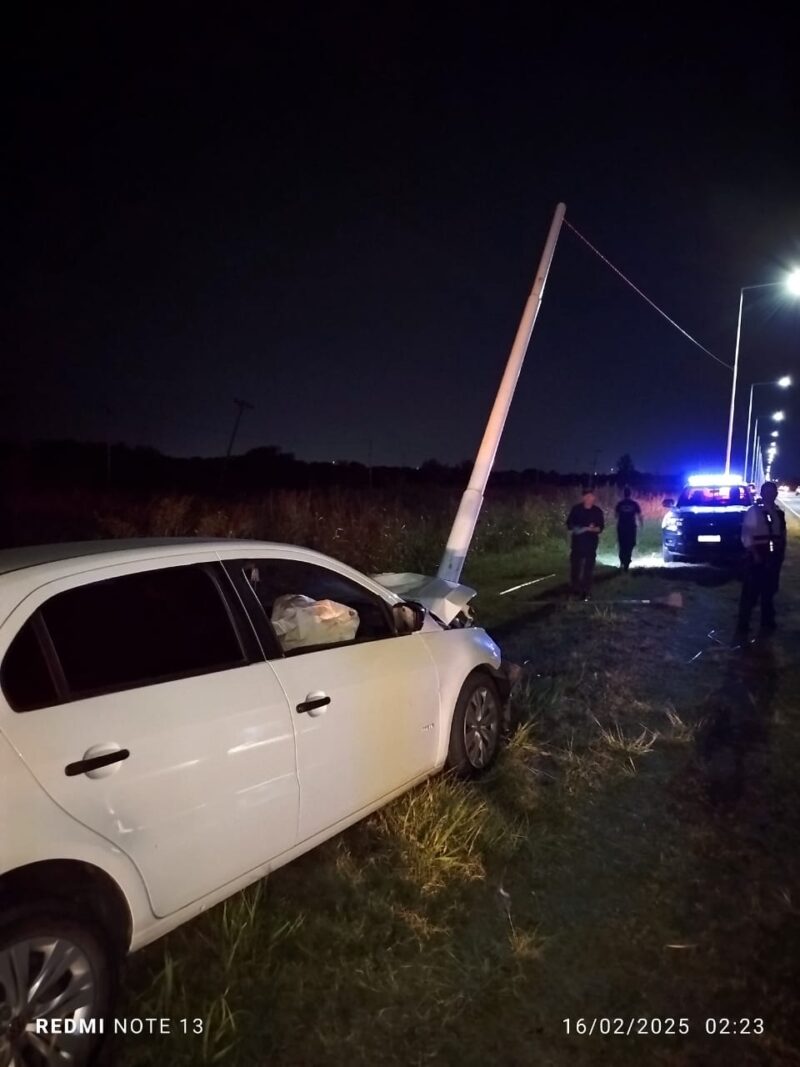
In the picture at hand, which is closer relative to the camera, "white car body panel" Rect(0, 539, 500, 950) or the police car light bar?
"white car body panel" Rect(0, 539, 500, 950)

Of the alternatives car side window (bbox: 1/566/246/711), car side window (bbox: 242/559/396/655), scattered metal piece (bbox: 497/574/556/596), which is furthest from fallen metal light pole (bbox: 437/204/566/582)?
car side window (bbox: 1/566/246/711)

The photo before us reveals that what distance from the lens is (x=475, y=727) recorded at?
451cm

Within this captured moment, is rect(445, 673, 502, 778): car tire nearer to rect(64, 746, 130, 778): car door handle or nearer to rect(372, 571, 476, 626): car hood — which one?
rect(372, 571, 476, 626): car hood

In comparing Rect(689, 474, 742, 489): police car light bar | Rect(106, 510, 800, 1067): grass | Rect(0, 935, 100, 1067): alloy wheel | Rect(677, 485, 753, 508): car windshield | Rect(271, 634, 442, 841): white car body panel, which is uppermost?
Rect(689, 474, 742, 489): police car light bar

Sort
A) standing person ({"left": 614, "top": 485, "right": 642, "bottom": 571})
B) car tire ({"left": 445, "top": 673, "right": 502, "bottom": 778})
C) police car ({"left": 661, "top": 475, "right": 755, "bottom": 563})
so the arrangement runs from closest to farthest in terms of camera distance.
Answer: car tire ({"left": 445, "top": 673, "right": 502, "bottom": 778}) → standing person ({"left": 614, "top": 485, "right": 642, "bottom": 571}) → police car ({"left": 661, "top": 475, "right": 755, "bottom": 563})

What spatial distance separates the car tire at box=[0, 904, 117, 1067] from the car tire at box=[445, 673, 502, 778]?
2.31m

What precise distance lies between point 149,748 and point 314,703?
813mm

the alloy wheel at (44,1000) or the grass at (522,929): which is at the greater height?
the alloy wheel at (44,1000)

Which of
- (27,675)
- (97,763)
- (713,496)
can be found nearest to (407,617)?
(97,763)

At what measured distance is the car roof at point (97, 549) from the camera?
2654 millimetres

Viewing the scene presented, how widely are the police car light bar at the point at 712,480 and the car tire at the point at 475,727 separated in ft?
39.6

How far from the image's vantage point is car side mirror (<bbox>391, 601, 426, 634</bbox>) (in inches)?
156

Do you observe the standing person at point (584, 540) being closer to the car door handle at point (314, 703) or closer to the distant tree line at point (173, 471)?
the car door handle at point (314, 703)

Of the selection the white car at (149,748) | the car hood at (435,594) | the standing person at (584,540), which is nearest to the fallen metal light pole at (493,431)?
the car hood at (435,594)
